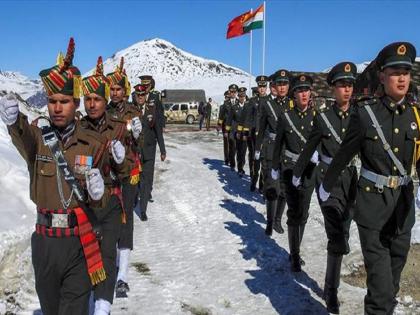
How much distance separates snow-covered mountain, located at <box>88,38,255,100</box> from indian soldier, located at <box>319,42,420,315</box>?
76.4m

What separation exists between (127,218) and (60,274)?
2407mm

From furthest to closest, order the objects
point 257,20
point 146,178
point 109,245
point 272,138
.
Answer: point 257,20 → point 272,138 → point 146,178 → point 109,245

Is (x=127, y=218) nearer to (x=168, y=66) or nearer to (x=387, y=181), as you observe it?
(x=387, y=181)

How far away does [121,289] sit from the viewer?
5.19 meters

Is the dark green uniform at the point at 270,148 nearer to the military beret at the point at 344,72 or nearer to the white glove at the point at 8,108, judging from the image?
the military beret at the point at 344,72

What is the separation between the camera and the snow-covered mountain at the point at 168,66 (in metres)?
92.4

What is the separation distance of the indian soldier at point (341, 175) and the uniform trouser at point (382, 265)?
1.02 meters

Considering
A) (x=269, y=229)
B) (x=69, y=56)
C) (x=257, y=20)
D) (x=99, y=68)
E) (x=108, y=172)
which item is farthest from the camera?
(x=257, y=20)

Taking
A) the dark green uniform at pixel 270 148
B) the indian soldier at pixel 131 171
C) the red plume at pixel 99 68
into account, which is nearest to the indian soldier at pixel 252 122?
the dark green uniform at pixel 270 148

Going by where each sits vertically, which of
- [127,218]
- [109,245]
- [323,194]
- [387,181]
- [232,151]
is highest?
[387,181]

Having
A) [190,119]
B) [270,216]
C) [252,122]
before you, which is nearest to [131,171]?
[270,216]

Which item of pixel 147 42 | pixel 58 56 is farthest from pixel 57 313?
pixel 147 42

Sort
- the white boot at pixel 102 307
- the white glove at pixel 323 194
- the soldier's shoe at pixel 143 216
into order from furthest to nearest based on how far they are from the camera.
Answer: the soldier's shoe at pixel 143 216, the white glove at pixel 323 194, the white boot at pixel 102 307

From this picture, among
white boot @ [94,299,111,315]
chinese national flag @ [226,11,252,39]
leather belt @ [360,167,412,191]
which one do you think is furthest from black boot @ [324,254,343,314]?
chinese national flag @ [226,11,252,39]
